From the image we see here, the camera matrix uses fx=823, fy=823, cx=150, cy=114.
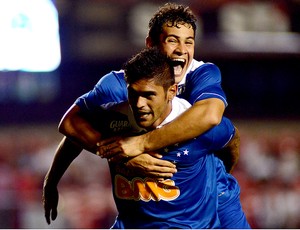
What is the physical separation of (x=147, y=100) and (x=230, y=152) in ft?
2.63

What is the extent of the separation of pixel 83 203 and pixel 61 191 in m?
0.37

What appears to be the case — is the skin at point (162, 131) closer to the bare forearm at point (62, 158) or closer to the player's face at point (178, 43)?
the player's face at point (178, 43)

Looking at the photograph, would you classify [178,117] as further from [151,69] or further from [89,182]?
[89,182]

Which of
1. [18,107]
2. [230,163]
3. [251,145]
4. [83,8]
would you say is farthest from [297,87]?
[230,163]

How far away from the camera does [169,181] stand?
3.31 meters

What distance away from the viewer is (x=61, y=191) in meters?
9.78

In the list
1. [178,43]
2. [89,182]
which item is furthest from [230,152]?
[89,182]

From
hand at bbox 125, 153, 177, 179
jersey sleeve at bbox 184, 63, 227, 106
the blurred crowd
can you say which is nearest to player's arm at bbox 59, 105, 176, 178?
hand at bbox 125, 153, 177, 179

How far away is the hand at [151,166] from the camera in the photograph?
3.21 m

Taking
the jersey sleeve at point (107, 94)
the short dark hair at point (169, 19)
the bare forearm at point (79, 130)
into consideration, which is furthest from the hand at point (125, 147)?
the short dark hair at point (169, 19)

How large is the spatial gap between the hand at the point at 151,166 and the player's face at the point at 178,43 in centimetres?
42

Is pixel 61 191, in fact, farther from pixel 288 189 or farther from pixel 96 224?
pixel 288 189

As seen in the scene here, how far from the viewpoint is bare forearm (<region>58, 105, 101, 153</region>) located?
3340mm

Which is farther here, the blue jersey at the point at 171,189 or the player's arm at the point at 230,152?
the player's arm at the point at 230,152
